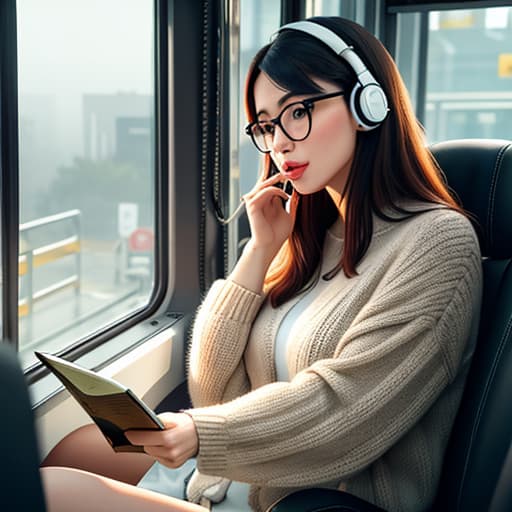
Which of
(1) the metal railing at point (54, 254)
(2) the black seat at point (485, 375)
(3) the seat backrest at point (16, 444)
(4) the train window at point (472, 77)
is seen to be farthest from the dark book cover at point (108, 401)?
(4) the train window at point (472, 77)

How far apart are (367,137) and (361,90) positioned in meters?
0.10

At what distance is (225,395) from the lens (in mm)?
1516

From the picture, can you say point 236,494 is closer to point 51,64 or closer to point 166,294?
point 166,294

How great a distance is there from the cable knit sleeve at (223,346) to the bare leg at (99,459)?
0.17 m

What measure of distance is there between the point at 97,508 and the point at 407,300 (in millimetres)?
566

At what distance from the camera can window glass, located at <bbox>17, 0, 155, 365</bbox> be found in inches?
77.4

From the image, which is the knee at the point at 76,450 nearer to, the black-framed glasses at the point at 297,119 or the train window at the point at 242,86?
the black-framed glasses at the point at 297,119

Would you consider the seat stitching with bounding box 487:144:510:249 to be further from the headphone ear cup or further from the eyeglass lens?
the eyeglass lens

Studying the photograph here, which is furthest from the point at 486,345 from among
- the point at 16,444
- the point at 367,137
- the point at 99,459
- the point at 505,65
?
the point at 505,65

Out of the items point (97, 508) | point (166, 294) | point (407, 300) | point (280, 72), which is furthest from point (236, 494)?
point (166, 294)

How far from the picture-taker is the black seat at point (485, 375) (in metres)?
1.16

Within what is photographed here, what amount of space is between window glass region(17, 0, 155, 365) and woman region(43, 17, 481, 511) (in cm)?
51

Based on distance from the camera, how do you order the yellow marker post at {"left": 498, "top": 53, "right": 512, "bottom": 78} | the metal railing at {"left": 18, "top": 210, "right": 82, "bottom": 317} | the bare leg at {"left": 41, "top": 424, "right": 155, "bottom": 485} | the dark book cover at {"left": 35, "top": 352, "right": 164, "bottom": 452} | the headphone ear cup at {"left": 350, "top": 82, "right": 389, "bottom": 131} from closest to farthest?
the dark book cover at {"left": 35, "top": 352, "right": 164, "bottom": 452}, the headphone ear cup at {"left": 350, "top": 82, "right": 389, "bottom": 131}, the bare leg at {"left": 41, "top": 424, "right": 155, "bottom": 485}, the metal railing at {"left": 18, "top": 210, "right": 82, "bottom": 317}, the yellow marker post at {"left": 498, "top": 53, "right": 512, "bottom": 78}

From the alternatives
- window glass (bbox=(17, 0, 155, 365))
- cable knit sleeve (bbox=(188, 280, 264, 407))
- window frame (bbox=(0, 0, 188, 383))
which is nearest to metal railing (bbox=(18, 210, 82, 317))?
window glass (bbox=(17, 0, 155, 365))
